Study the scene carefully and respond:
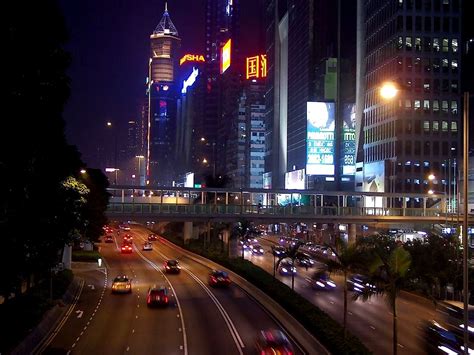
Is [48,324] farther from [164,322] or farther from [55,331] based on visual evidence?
[164,322]

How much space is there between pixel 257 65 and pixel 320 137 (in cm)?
7250

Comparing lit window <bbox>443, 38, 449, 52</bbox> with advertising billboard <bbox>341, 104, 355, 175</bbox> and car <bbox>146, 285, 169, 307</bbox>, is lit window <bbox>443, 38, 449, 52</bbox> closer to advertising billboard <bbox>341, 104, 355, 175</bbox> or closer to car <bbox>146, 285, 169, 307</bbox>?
advertising billboard <bbox>341, 104, 355, 175</bbox>

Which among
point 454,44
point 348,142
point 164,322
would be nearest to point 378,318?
point 164,322

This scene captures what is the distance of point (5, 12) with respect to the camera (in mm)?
17219

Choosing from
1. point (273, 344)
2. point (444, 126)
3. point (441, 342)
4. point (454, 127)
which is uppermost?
point (444, 126)

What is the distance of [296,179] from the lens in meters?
140

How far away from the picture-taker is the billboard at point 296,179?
135238 millimetres

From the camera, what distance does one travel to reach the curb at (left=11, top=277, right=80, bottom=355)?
24.5m

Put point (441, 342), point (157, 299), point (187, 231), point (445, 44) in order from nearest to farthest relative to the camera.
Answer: point (441, 342)
point (157, 299)
point (187, 231)
point (445, 44)

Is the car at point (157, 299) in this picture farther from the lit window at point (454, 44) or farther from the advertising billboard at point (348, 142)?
the advertising billboard at point (348, 142)

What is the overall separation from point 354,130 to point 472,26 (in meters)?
A: 32.5

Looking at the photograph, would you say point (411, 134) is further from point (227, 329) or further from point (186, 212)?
point (227, 329)

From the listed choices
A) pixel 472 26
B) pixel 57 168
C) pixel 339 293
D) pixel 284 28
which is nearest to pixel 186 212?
pixel 339 293

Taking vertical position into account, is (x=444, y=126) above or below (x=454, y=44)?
below
